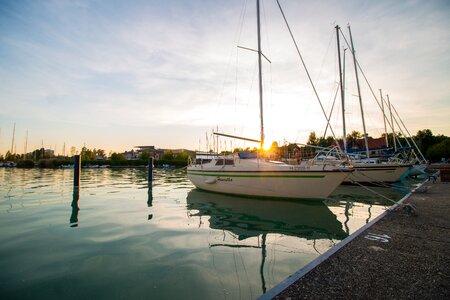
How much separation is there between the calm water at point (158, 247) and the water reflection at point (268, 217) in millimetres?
37

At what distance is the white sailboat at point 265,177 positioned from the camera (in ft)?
36.7

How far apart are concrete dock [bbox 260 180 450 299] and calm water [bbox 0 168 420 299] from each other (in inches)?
33.7

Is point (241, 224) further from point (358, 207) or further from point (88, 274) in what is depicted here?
point (358, 207)

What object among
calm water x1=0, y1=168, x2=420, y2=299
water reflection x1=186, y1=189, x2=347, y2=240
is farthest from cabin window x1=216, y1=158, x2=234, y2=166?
calm water x1=0, y1=168, x2=420, y2=299

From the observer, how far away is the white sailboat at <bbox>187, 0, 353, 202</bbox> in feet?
36.7

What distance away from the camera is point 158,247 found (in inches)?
237

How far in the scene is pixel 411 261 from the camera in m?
4.34

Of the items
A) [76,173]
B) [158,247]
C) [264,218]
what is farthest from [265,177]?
[76,173]

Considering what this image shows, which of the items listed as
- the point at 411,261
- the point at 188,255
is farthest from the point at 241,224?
the point at 411,261

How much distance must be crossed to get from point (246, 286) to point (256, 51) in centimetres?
1367

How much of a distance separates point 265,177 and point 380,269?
8.18 m

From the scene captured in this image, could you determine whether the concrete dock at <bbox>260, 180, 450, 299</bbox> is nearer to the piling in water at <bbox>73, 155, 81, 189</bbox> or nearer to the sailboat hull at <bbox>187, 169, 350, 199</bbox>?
the sailboat hull at <bbox>187, 169, 350, 199</bbox>

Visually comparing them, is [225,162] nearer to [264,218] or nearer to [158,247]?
[264,218]

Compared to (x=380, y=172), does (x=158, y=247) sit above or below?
below
